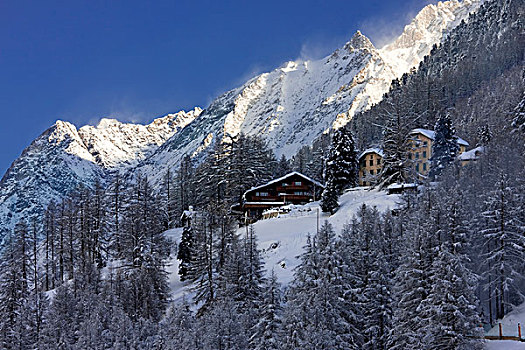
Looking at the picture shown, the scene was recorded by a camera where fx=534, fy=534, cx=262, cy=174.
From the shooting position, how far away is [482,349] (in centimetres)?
2936

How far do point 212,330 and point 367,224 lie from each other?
43.2ft

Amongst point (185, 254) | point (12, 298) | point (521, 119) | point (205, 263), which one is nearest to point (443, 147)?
point (521, 119)

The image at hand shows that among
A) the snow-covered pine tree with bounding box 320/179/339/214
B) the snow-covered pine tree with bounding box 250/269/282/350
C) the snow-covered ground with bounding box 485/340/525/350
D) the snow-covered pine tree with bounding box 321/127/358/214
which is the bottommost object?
the snow-covered ground with bounding box 485/340/525/350

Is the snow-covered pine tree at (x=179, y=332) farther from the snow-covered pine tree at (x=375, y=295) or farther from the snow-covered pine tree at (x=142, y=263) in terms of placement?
the snow-covered pine tree at (x=375, y=295)

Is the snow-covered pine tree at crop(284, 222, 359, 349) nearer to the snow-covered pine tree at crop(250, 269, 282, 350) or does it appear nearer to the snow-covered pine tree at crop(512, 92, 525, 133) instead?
the snow-covered pine tree at crop(250, 269, 282, 350)

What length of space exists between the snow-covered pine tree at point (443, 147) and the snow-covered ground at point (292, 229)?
964 centimetres

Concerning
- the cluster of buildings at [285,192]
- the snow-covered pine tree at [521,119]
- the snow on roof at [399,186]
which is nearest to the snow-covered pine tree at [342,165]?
the cluster of buildings at [285,192]

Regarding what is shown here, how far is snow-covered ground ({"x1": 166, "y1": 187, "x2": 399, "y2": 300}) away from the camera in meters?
49.1

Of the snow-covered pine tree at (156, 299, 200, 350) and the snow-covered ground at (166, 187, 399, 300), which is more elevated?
the snow-covered ground at (166, 187, 399, 300)

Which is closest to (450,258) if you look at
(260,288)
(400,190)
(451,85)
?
(260,288)

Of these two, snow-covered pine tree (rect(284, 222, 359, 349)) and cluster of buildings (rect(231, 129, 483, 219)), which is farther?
cluster of buildings (rect(231, 129, 483, 219))

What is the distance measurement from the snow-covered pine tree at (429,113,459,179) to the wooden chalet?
15412 mm

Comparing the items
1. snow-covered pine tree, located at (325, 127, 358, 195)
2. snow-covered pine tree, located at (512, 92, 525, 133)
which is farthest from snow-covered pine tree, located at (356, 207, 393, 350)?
snow-covered pine tree, located at (512, 92, 525, 133)

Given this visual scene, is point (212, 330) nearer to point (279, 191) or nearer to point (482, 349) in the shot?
point (482, 349)
